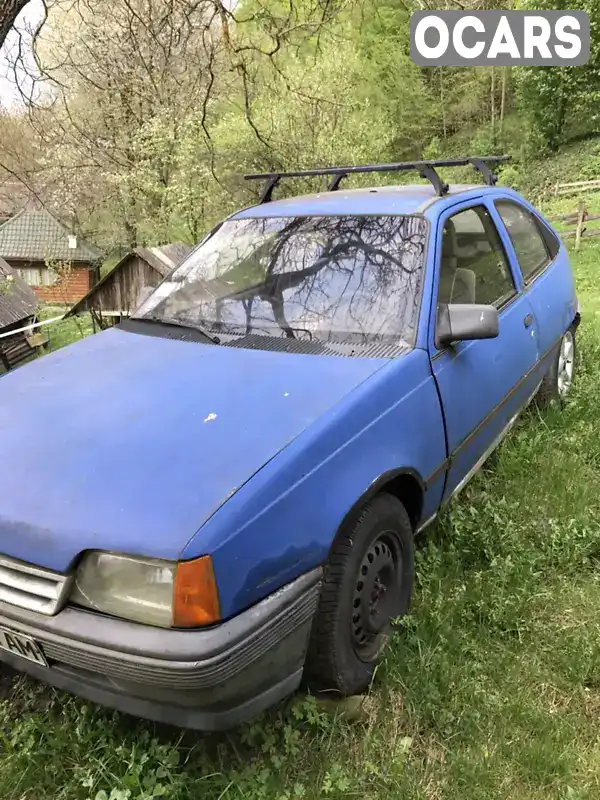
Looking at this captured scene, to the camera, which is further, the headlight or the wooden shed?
the wooden shed

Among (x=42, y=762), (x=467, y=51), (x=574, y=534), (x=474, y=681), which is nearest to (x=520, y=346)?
(x=574, y=534)

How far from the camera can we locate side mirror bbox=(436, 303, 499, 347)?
2664 mm

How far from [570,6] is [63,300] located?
108ft

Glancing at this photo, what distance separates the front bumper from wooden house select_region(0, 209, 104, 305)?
1590 inches

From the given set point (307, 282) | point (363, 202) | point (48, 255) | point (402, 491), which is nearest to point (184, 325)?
point (307, 282)

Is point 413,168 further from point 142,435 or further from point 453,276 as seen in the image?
point 142,435

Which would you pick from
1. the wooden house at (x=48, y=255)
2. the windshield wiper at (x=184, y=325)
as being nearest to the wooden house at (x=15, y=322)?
the wooden house at (x=48, y=255)

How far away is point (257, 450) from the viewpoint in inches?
77.9

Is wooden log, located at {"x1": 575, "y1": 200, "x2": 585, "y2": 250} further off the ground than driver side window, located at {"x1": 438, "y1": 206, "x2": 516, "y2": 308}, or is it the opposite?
driver side window, located at {"x1": 438, "y1": 206, "x2": 516, "y2": 308}

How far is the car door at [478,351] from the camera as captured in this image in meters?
2.86

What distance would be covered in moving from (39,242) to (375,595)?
4546 centimetres

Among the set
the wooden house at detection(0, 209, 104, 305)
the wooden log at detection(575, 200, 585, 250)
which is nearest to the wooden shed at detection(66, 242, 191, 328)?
the wooden log at detection(575, 200, 585, 250)
